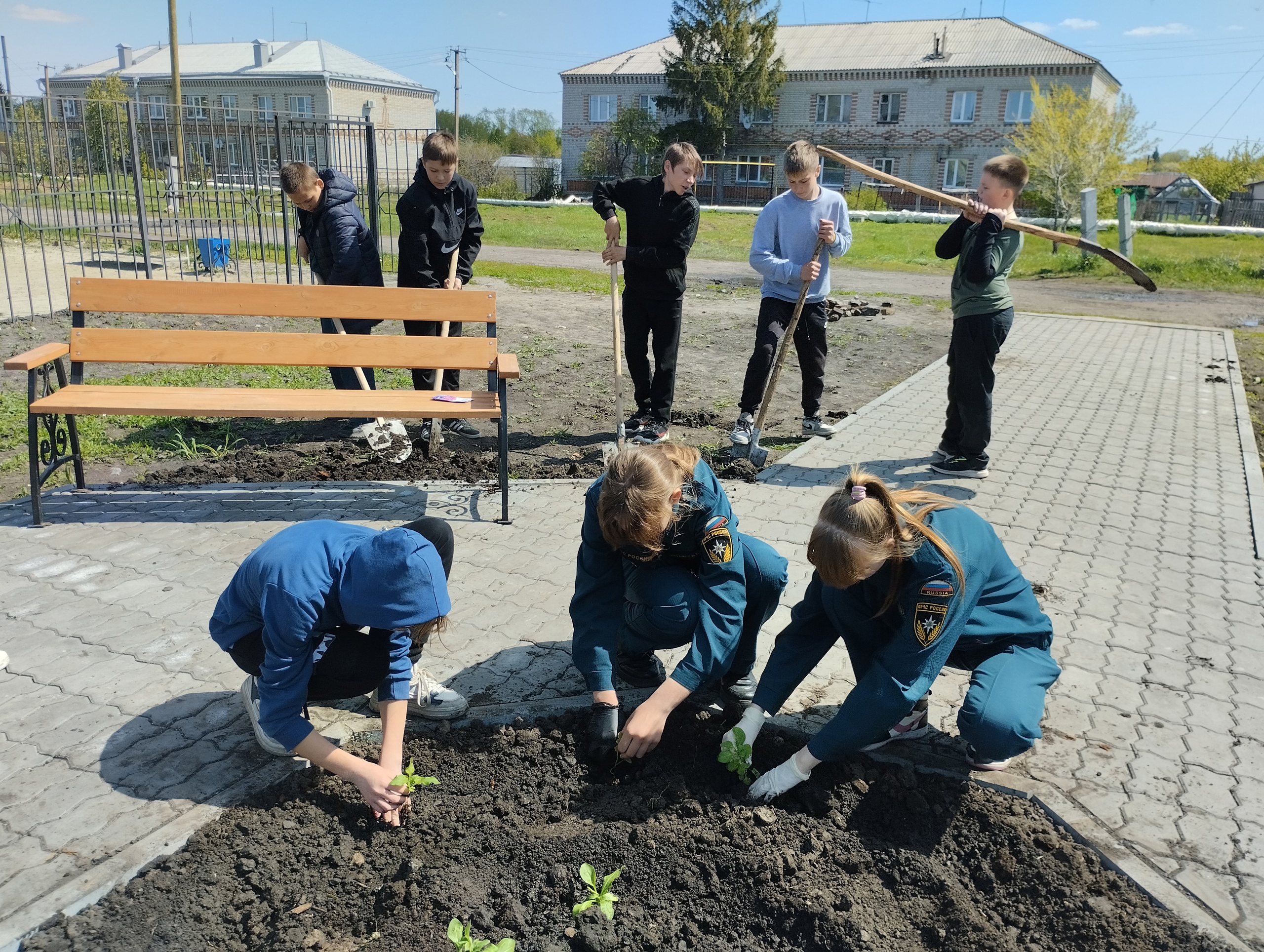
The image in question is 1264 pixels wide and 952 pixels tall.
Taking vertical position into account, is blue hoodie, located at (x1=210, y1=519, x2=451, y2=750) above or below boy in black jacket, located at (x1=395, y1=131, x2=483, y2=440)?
below

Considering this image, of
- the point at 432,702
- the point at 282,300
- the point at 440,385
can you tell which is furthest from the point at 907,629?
the point at 282,300

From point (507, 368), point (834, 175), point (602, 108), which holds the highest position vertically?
point (602, 108)

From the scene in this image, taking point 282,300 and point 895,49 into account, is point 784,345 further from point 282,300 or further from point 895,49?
point 895,49

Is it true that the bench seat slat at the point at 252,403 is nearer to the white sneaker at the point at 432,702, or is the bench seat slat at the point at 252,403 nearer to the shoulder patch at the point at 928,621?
the white sneaker at the point at 432,702

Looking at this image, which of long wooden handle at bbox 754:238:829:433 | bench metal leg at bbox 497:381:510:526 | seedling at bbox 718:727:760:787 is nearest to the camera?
seedling at bbox 718:727:760:787

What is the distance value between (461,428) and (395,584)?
13.9 ft

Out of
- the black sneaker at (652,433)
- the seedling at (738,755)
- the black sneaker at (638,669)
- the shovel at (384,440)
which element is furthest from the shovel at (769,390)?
the seedling at (738,755)

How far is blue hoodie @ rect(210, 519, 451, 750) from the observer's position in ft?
8.34

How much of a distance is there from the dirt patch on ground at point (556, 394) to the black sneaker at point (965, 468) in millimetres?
1119

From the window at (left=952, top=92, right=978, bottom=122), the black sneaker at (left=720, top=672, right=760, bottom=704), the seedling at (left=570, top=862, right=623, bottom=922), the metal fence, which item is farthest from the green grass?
the window at (left=952, top=92, right=978, bottom=122)

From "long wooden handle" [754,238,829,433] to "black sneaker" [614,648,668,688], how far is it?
3.02m

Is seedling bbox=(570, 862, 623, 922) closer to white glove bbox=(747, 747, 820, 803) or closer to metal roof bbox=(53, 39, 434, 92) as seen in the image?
white glove bbox=(747, 747, 820, 803)

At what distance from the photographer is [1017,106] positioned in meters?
44.7

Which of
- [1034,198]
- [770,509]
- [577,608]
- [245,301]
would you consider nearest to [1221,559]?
[770,509]
